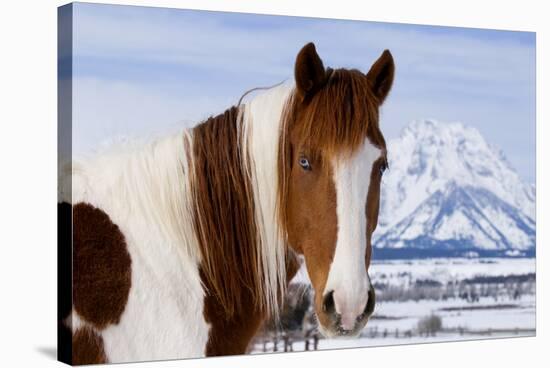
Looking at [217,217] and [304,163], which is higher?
[304,163]

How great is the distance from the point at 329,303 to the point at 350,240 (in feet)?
0.93

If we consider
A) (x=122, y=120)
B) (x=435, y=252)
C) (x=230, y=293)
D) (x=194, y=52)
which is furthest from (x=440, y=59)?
(x=230, y=293)

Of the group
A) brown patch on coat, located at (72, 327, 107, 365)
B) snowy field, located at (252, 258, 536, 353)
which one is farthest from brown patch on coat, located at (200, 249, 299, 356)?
snowy field, located at (252, 258, 536, 353)

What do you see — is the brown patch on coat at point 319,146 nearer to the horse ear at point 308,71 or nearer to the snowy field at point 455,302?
the horse ear at point 308,71

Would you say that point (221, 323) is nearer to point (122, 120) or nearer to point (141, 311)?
point (141, 311)

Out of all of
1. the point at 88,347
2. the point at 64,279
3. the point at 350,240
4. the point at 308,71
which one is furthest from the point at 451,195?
the point at 88,347

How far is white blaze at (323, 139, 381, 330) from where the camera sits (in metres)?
3.40

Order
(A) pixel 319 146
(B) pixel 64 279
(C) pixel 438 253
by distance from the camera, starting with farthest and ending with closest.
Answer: (C) pixel 438 253 < (B) pixel 64 279 < (A) pixel 319 146

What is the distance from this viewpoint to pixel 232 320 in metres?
3.68

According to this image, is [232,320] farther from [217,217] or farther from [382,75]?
[382,75]

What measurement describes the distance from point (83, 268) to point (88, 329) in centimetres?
30

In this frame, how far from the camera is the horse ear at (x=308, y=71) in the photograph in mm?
3689

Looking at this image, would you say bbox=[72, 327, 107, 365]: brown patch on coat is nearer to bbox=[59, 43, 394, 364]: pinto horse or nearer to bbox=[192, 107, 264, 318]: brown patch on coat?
bbox=[59, 43, 394, 364]: pinto horse

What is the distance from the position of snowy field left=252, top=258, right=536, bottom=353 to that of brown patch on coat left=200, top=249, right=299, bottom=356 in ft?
4.45
